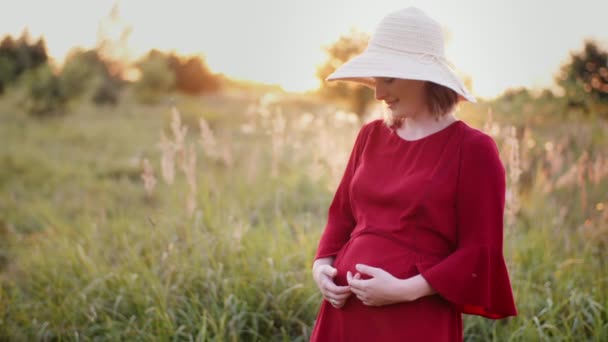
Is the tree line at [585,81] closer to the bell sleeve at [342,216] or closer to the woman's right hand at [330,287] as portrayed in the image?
the bell sleeve at [342,216]

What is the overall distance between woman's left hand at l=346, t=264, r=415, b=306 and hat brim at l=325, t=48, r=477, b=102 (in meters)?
0.59

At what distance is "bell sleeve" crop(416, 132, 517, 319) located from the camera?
1.59 meters

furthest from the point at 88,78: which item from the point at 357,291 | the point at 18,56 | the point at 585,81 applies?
the point at 357,291

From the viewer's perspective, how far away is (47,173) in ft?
25.3

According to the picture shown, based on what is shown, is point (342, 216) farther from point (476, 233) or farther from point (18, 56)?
point (18, 56)

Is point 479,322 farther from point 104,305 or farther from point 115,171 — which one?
point 115,171

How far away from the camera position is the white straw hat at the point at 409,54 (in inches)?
67.0

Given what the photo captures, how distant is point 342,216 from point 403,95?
1.68 ft

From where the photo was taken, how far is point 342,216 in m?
2.01

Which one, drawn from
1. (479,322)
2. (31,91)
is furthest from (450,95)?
(31,91)

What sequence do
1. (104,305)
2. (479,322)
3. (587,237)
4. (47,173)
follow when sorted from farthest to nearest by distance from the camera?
(47,173) → (587,237) → (104,305) → (479,322)

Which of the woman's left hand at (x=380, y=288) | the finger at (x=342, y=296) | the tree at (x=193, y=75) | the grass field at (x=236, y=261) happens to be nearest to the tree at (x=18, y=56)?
the tree at (x=193, y=75)

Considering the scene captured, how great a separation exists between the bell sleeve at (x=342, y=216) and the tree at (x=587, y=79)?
5255mm

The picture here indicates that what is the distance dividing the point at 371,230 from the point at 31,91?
41.6 ft
